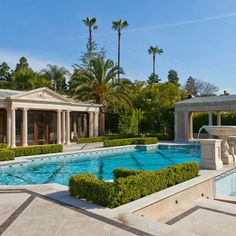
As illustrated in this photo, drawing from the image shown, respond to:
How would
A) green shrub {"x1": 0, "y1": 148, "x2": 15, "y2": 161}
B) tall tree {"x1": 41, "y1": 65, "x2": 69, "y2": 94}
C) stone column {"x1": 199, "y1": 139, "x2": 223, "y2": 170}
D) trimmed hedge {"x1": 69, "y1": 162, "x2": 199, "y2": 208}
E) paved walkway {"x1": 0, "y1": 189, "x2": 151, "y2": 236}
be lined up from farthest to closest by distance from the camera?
1. tall tree {"x1": 41, "y1": 65, "x2": 69, "y2": 94}
2. green shrub {"x1": 0, "y1": 148, "x2": 15, "y2": 161}
3. stone column {"x1": 199, "y1": 139, "x2": 223, "y2": 170}
4. trimmed hedge {"x1": 69, "y1": 162, "x2": 199, "y2": 208}
5. paved walkway {"x1": 0, "y1": 189, "x2": 151, "y2": 236}

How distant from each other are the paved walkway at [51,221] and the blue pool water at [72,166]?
510 centimetres

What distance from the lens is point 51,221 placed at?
582cm

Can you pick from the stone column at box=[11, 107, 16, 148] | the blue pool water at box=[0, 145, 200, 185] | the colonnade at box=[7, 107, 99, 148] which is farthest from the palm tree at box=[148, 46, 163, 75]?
the stone column at box=[11, 107, 16, 148]

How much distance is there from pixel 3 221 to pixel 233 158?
10.3 m

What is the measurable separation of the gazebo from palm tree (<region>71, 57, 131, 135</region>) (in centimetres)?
594

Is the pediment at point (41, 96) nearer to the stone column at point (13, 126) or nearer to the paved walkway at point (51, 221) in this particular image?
Result: the stone column at point (13, 126)

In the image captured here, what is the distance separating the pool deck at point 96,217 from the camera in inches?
209

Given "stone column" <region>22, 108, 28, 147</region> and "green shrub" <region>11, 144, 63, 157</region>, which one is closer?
"green shrub" <region>11, 144, 63, 157</region>

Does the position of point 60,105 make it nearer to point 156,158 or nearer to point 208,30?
point 156,158

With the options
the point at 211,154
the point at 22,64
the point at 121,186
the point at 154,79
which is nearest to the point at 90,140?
the point at 211,154

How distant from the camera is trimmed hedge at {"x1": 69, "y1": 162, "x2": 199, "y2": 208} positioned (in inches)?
261

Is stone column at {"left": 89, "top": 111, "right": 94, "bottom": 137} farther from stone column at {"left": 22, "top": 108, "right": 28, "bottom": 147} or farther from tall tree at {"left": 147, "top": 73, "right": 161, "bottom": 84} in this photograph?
tall tree at {"left": 147, "top": 73, "right": 161, "bottom": 84}

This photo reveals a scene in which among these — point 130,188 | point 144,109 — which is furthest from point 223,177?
point 144,109

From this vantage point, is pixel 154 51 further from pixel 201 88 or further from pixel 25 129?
pixel 25 129
